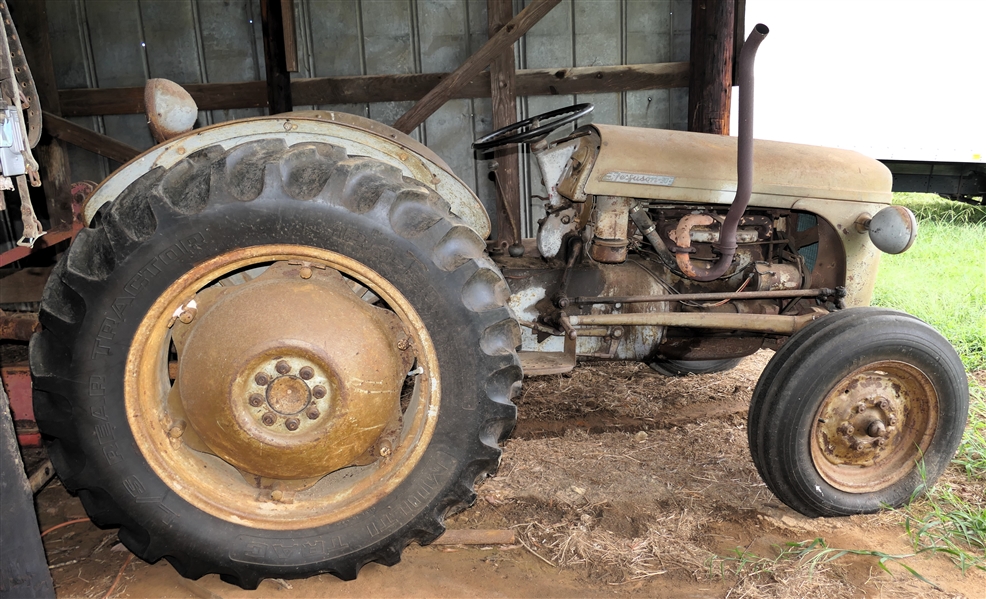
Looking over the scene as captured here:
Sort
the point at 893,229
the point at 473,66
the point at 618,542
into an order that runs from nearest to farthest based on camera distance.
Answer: the point at 618,542, the point at 893,229, the point at 473,66

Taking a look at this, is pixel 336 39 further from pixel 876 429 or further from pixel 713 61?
pixel 876 429

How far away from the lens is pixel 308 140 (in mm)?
2385

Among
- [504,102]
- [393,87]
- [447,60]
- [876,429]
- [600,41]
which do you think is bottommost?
[876,429]

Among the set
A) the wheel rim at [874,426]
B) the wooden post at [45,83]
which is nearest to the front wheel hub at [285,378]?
the wheel rim at [874,426]

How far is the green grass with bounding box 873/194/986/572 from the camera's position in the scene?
2.51 meters

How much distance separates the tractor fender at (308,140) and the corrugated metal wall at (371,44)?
374 cm

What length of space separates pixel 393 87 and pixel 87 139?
2782 millimetres

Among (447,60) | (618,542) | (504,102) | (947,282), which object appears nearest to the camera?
(618,542)

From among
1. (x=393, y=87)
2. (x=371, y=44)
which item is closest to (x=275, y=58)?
(x=371, y=44)

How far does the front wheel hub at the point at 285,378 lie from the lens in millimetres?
1974

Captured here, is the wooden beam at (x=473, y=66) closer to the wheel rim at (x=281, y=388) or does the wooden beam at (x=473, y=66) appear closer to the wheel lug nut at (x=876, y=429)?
the wheel rim at (x=281, y=388)

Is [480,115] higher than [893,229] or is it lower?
higher

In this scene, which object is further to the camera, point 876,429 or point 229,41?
point 229,41

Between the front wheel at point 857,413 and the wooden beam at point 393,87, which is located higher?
the wooden beam at point 393,87
